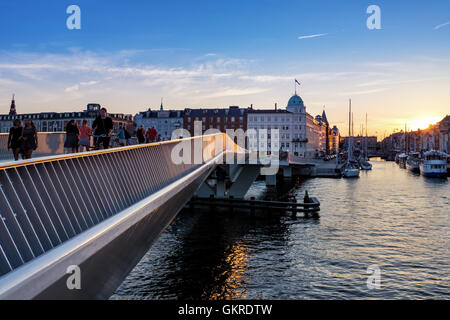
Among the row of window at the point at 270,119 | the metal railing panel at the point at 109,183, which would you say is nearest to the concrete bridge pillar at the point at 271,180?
the row of window at the point at 270,119

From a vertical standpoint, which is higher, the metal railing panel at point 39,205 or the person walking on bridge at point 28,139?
the person walking on bridge at point 28,139

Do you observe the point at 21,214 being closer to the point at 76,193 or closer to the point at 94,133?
the point at 76,193

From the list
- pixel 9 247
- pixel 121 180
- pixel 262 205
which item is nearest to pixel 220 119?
pixel 262 205

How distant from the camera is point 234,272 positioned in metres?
20.5

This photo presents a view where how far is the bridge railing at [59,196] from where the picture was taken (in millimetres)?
5090

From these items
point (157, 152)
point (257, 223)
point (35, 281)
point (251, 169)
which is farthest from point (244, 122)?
point (35, 281)

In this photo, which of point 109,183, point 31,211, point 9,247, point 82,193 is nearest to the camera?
point 9,247

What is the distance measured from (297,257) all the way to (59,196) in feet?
62.3

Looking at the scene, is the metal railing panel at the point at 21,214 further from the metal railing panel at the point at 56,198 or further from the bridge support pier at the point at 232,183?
the bridge support pier at the point at 232,183

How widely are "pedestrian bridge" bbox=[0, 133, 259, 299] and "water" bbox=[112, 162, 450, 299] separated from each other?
900cm

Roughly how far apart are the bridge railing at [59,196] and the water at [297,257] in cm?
958

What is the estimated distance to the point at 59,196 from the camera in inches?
248
